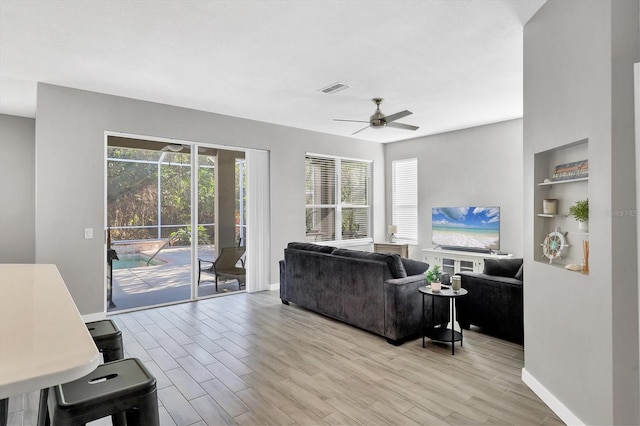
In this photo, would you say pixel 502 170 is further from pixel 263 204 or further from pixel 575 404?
pixel 575 404

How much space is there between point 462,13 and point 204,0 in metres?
1.92

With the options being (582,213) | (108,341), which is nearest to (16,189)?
(108,341)

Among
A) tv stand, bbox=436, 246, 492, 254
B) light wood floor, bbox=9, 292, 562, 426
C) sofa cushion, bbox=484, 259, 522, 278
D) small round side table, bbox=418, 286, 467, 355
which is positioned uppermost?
sofa cushion, bbox=484, 259, 522, 278

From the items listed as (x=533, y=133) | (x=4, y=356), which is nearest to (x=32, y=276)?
(x=4, y=356)

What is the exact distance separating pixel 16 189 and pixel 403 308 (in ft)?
20.0

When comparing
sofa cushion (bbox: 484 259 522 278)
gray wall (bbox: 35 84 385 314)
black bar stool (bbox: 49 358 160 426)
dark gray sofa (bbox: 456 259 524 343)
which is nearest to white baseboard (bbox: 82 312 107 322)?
gray wall (bbox: 35 84 385 314)

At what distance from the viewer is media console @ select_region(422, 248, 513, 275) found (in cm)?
610

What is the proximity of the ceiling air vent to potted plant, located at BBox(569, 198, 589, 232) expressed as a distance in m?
2.82

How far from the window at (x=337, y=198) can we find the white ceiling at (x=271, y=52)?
6.63 ft

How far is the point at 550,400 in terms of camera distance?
2.53 meters

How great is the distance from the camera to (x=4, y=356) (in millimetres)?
849

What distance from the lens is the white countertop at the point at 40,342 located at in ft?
2.52

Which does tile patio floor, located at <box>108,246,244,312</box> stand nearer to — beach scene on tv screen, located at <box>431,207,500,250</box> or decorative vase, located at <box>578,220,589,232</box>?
beach scene on tv screen, located at <box>431,207,500,250</box>

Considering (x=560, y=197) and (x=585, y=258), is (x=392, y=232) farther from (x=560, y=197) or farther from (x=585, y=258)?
(x=585, y=258)
